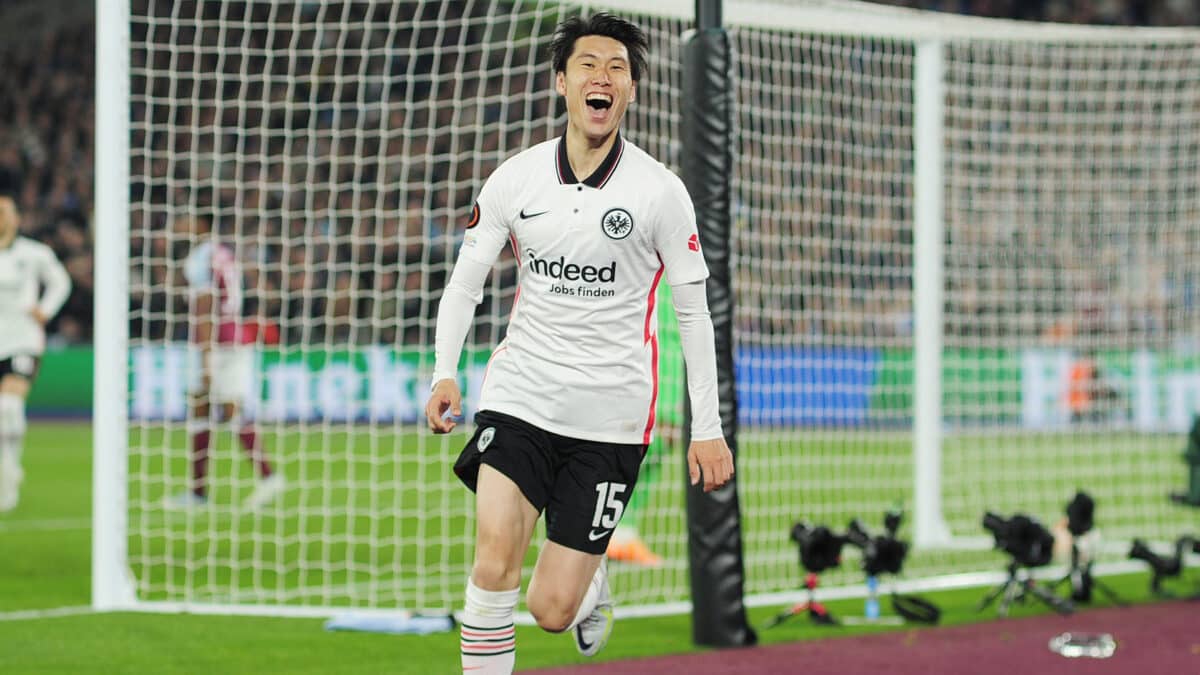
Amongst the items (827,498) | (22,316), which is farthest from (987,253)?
(22,316)

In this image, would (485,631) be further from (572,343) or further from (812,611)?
(812,611)

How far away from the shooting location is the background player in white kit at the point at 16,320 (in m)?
10.6

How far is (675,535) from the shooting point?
10055mm

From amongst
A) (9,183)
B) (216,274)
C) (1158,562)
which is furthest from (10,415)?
(9,183)

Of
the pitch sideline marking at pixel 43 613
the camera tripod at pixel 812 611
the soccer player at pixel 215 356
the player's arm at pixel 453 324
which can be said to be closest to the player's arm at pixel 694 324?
the player's arm at pixel 453 324

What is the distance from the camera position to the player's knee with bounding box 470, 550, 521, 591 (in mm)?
4469

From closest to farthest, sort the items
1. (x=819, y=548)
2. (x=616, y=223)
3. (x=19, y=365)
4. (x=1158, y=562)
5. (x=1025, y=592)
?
(x=616, y=223) → (x=819, y=548) → (x=1025, y=592) → (x=1158, y=562) → (x=19, y=365)

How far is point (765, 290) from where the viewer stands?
9305mm

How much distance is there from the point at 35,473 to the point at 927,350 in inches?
334

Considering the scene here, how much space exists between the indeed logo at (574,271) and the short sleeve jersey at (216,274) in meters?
5.68

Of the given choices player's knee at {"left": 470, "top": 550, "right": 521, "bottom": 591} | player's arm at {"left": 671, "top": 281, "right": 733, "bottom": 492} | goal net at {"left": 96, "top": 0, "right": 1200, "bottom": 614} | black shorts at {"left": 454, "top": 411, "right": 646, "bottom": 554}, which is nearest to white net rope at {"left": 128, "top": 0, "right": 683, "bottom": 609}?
goal net at {"left": 96, "top": 0, "right": 1200, "bottom": 614}

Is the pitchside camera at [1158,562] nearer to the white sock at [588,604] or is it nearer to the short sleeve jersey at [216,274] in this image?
the white sock at [588,604]

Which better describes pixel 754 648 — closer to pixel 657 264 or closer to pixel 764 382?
pixel 657 264

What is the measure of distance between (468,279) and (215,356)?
695 centimetres
